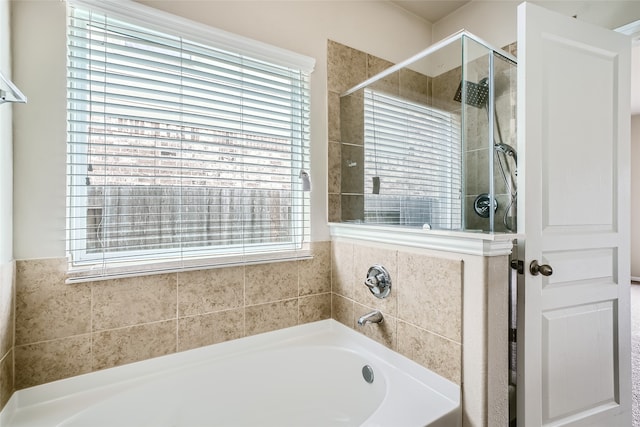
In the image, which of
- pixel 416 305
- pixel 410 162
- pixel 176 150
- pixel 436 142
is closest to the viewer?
pixel 416 305

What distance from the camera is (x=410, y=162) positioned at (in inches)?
71.4

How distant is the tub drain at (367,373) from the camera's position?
4.96 feet

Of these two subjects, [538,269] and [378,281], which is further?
[378,281]

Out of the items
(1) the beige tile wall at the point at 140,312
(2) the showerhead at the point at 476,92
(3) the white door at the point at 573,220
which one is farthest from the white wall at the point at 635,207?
(1) the beige tile wall at the point at 140,312

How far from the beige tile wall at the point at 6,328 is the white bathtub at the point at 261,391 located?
0.27ft

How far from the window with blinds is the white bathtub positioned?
49 cm

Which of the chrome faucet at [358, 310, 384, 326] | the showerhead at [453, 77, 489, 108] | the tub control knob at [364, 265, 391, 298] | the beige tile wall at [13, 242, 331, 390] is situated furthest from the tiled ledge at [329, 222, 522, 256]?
the showerhead at [453, 77, 489, 108]

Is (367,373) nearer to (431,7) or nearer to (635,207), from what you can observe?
(431,7)

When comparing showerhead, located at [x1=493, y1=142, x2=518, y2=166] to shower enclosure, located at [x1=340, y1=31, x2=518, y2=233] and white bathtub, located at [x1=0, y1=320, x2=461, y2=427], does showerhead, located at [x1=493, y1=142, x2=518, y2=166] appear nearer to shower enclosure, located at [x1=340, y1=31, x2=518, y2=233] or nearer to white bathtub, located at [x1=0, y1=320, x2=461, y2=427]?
shower enclosure, located at [x1=340, y1=31, x2=518, y2=233]

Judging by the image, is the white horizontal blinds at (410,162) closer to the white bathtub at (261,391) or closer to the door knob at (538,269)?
→ the door knob at (538,269)

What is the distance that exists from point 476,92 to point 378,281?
1016 mm

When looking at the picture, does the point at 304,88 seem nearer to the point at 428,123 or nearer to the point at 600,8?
the point at 428,123

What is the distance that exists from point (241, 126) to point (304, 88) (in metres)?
0.49

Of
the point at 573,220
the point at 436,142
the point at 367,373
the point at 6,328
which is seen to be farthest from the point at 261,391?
the point at 573,220
